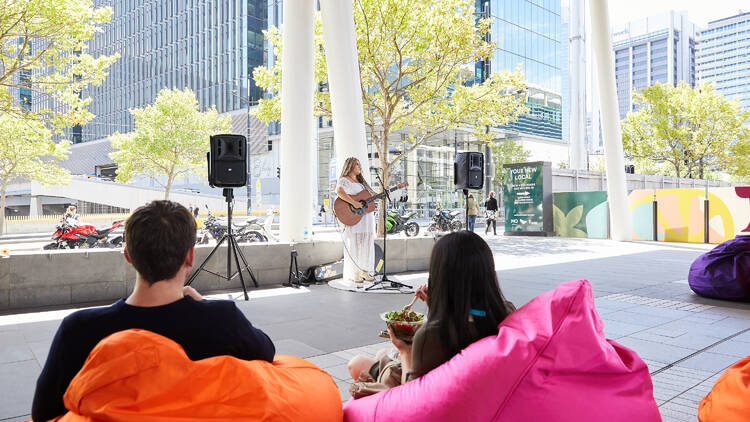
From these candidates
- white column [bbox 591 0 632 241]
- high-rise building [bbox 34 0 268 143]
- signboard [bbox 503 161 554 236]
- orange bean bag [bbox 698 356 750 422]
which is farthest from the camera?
high-rise building [bbox 34 0 268 143]

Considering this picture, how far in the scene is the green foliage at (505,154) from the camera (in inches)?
1618

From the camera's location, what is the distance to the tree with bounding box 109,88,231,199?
3178 cm

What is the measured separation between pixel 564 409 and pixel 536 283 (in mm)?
6515

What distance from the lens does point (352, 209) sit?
291 inches

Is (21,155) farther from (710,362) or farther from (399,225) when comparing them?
(710,362)

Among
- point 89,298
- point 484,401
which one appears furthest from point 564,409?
point 89,298

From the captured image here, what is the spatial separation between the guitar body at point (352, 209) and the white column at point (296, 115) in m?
1.51

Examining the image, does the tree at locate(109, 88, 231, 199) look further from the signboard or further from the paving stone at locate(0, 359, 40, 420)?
the paving stone at locate(0, 359, 40, 420)

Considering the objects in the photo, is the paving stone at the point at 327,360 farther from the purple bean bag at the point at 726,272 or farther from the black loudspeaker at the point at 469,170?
the purple bean bag at the point at 726,272

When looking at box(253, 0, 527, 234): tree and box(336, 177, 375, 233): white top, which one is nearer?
box(336, 177, 375, 233): white top

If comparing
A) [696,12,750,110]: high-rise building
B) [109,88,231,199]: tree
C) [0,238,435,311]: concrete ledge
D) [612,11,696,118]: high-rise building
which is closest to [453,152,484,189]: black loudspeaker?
[0,238,435,311]: concrete ledge

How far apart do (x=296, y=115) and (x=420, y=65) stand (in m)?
7.60

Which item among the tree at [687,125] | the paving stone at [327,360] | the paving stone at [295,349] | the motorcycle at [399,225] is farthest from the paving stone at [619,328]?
the tree at [687,125]

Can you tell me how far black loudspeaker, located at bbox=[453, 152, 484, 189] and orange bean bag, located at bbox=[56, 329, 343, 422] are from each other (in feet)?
22.4
